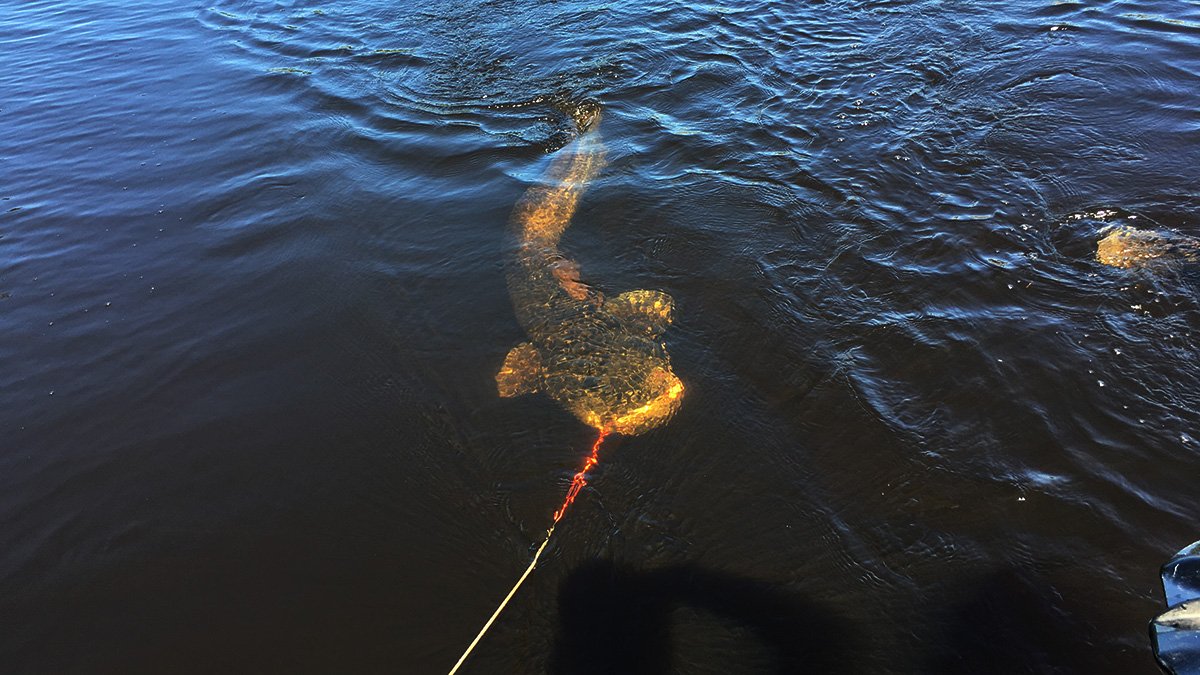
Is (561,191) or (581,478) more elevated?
(561,191)

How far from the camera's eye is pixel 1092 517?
3.37 metres

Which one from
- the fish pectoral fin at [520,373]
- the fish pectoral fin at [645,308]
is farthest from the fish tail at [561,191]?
the fish pectoral fin at [520,373]

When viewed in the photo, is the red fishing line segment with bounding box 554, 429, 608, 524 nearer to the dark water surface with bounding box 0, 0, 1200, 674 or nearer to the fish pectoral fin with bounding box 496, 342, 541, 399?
the dark water surface with bounding box 0, 0, 1200, 674

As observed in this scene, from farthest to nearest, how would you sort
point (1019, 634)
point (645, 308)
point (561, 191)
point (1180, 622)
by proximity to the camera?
point (561, 191), point (645, 308), point (1019, 634), point (1180, 622)

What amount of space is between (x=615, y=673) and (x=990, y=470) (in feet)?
8.13

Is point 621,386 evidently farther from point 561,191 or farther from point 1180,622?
point 1180,622

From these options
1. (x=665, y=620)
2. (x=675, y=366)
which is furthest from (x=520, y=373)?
(x=665, y=620)

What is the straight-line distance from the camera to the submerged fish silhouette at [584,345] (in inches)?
174

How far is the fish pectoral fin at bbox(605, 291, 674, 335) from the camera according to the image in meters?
4.98

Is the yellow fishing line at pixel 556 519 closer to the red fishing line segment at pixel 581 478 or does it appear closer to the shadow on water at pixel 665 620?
the red fishing line segment at pixel 581 478

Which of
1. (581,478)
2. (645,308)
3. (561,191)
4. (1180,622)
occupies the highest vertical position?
(1180,622)

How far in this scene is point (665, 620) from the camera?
10.7 feet

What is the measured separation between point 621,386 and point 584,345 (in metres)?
0.53

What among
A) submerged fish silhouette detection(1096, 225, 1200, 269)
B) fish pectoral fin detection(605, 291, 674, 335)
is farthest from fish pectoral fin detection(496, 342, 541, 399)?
submerged fish silhouette detection(1096, 225, 1200, 269)
